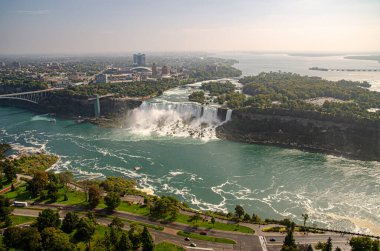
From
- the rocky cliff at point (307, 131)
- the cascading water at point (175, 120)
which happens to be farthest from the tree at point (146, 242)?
the rocky cliff at point (307, 131)

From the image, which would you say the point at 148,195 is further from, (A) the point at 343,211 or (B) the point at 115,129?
(B) the point at 115,129

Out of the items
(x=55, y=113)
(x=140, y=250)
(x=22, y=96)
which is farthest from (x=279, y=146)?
(x=22, y=96)

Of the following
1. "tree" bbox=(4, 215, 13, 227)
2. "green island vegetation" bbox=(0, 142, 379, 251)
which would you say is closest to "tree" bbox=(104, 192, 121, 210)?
"green island vegetation" bbox=(0, 142, 379, 251)

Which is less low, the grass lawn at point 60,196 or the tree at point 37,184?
the tree at point 37,184

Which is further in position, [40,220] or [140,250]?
[40,220]

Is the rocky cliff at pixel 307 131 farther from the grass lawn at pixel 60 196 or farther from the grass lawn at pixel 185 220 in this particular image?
the grass lawn at pixel 60 196

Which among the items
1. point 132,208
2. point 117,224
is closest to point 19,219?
point 117,224
